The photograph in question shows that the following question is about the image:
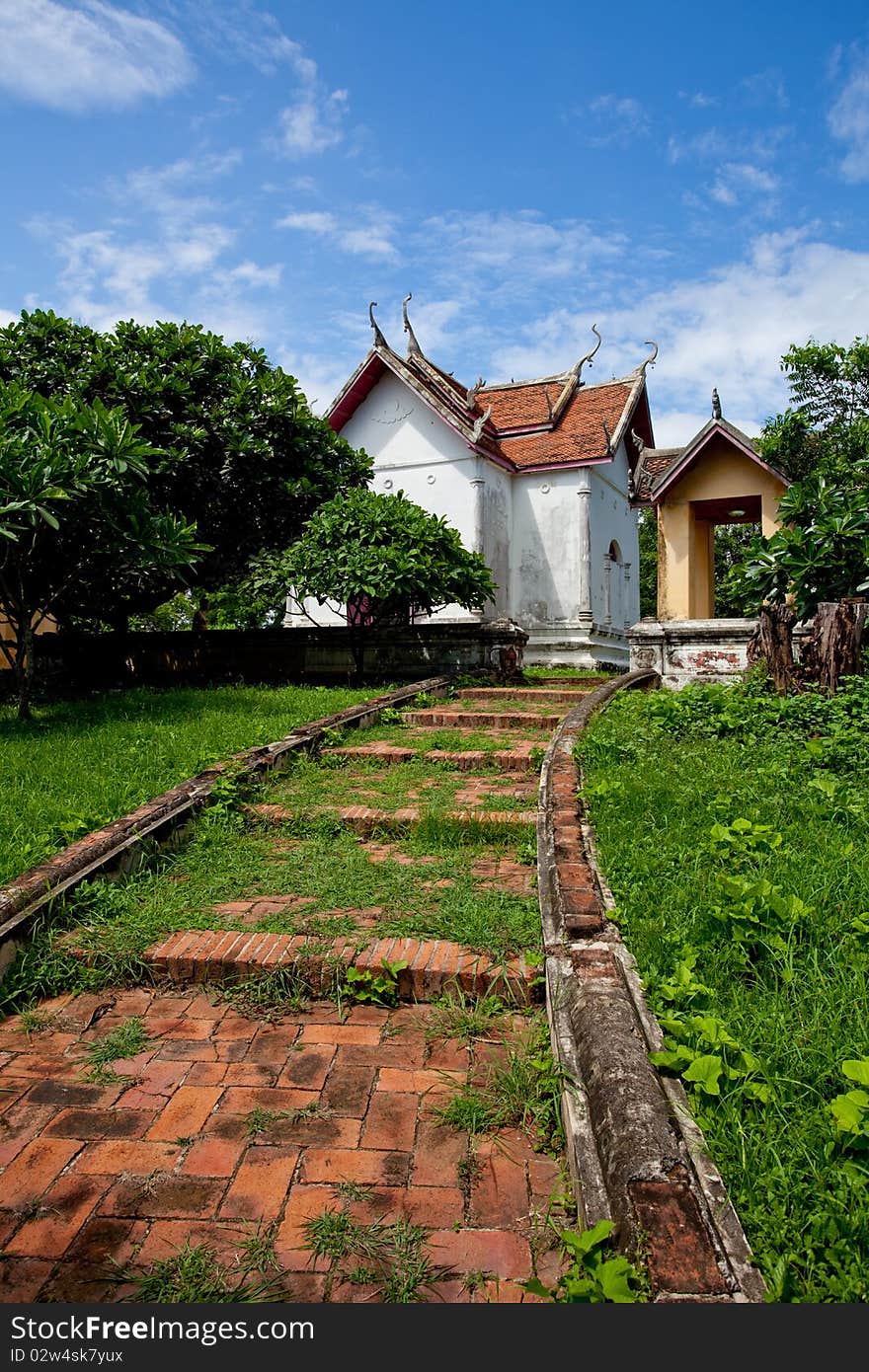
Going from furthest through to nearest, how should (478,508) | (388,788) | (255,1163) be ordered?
(478,508)
(388,788)
(255,1163)

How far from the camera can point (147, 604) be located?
13.3 meters

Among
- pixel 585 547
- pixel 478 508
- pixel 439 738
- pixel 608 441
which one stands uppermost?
pixel 608 441

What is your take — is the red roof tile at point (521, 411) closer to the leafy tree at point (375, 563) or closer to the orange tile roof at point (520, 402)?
the orange tile roof at point (520, 402)

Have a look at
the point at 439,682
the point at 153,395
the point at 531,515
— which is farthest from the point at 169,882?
the point at 531,515

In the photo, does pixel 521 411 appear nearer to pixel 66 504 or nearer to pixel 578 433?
pixel 578 433

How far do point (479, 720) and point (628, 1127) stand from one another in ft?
22.1

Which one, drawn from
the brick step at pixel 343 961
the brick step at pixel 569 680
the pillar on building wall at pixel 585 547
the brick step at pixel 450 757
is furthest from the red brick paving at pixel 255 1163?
the pillar on building wall at pixel 585 547

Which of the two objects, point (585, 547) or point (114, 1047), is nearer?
point (114, 1047)

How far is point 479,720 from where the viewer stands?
8.63 m

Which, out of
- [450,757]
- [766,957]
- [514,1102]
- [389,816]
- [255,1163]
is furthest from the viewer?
[450,757]

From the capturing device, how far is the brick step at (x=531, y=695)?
1012 centimetres

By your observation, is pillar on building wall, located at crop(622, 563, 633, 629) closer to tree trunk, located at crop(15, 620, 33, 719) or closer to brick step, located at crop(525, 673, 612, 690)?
brick step, located at crop(525, 673, 612, 690)

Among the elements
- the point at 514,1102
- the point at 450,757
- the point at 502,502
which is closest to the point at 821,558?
the point at 450,757

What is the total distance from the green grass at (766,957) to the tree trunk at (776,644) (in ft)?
7.45
